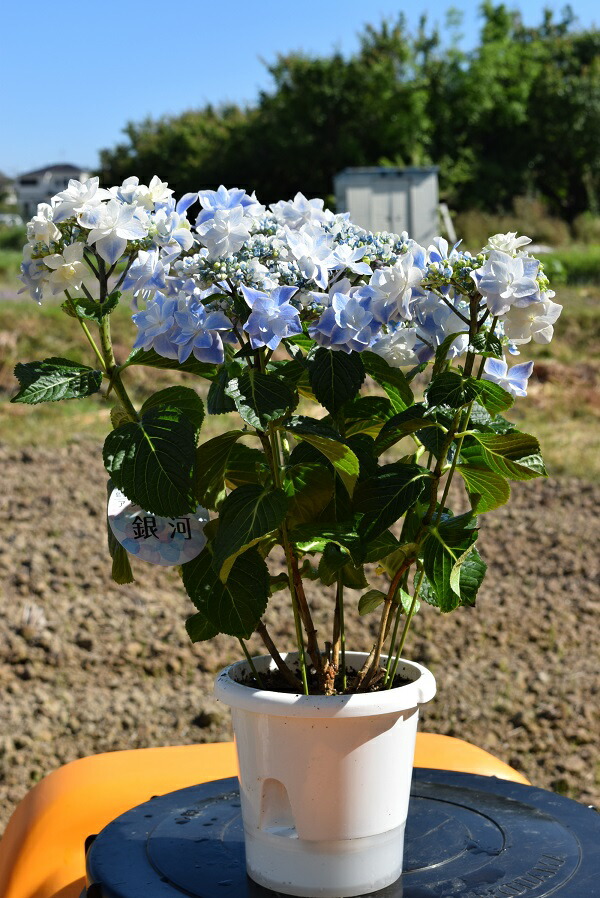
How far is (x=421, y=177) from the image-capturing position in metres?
9.46

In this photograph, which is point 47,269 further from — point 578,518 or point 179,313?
point 578,518

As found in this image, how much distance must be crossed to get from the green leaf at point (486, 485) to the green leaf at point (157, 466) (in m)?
0.25

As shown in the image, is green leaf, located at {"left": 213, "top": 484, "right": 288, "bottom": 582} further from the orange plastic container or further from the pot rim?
the orange plastic container

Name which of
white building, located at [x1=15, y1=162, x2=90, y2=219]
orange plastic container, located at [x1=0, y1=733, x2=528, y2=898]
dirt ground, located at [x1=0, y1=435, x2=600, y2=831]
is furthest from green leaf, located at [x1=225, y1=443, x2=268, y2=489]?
white building, located at [x1=15, y1=162, x2=90, y2=219]

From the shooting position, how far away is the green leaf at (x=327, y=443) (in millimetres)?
827

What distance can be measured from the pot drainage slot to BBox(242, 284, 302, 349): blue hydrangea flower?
417 millimetres

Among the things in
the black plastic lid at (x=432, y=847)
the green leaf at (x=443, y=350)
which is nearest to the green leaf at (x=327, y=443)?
the green leaf at (x=443, y=350)

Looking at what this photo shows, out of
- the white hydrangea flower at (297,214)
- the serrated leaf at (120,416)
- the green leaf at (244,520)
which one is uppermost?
the white hydrangea flower at (297,214)

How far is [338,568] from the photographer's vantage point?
3.06ft

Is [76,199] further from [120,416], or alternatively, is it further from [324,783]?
[324,783]

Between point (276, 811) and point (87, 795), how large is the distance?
0.47m

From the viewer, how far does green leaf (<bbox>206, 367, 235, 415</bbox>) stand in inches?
31.7

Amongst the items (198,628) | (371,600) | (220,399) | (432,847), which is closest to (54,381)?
(220,399)

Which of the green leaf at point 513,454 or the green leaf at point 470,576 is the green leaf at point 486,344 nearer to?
the green leaf at point 513,454
